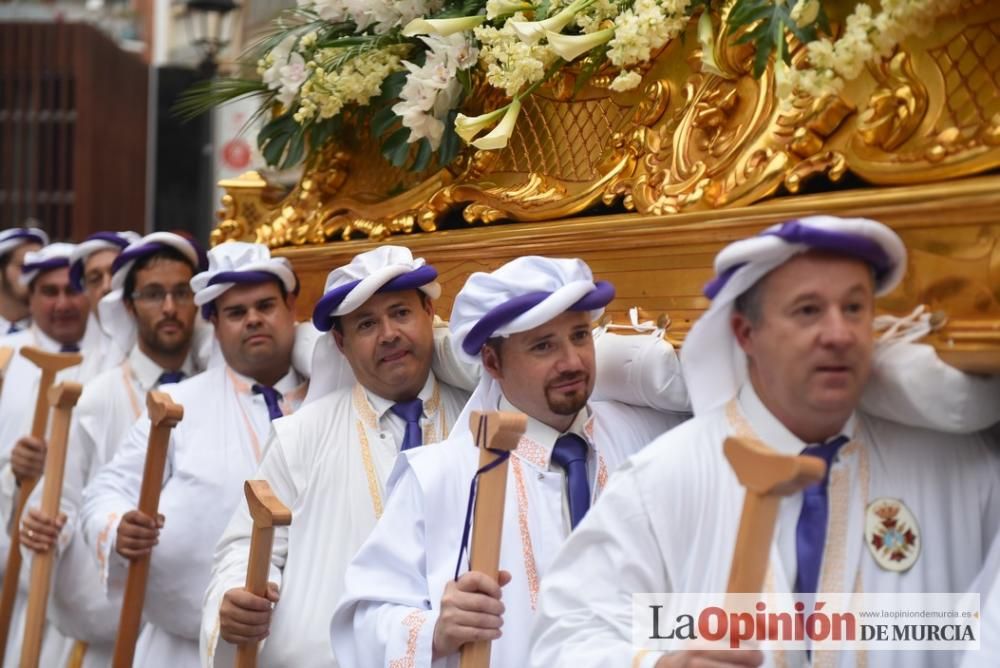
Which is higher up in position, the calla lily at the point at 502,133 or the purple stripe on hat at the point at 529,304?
the calla lily at the point at 502,133

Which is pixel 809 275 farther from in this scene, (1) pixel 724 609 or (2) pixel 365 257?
(2) pixel 365 257

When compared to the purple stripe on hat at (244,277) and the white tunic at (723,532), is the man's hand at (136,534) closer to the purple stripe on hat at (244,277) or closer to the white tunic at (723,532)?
the purple stripe on hat at (244,277)

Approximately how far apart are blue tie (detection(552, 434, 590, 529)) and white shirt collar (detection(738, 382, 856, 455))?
64cm

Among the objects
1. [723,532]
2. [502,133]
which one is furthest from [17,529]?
[723,532]

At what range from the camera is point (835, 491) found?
2551mm

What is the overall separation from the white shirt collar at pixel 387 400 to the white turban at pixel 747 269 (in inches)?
50.2

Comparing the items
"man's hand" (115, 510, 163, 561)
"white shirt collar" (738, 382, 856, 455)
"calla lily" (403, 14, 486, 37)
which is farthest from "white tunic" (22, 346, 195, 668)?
"white shirt collar" (738, 382, 856, 455)

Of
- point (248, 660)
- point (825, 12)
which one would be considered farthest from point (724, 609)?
point (248, 660)

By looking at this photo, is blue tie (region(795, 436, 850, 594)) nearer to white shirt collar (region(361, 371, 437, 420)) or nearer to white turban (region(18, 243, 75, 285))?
white shirt collar (region(361, 371, 437, 420))

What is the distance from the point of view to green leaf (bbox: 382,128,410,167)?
400 centimetres

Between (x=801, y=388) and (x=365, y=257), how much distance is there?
5.17 feet

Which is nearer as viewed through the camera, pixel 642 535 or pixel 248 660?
pixel 642 535

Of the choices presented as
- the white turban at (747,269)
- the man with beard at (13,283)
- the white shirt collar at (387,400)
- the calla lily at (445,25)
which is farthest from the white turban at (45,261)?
the white turban at (747,269)

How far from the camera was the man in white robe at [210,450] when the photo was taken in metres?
4.43
